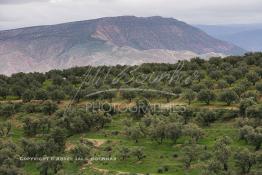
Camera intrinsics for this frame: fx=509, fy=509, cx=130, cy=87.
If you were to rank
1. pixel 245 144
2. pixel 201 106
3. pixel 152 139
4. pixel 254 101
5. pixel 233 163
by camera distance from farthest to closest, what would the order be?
1. pixel 201 106
2. pixel 254 101
3. pixel 152 139
4. pixel 245 144
5. pixel 233 163

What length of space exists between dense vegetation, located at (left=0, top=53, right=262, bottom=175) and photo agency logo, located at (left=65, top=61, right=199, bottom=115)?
13.1 inches

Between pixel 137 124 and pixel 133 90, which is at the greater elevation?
pixel 133 90

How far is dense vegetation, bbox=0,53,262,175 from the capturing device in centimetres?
11312

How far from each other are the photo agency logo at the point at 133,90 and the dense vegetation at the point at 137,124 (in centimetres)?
33

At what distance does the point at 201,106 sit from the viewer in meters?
152

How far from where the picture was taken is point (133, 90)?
168 meters

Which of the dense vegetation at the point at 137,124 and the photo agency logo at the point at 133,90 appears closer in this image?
the dense vegetation at the point at 137,124

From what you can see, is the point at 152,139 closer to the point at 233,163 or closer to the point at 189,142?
the point at 189,142

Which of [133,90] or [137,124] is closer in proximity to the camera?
[137,124]

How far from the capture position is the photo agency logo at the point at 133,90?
15488 cm

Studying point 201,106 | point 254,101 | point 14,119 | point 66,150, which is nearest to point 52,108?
point 14,119

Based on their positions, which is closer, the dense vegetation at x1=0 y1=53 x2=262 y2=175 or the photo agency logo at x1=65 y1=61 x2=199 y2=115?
the dense vegetation at x1=0 y1=53 x2=262 y2=175

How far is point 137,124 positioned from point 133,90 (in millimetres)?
34295

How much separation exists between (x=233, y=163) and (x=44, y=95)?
80.5 metres
